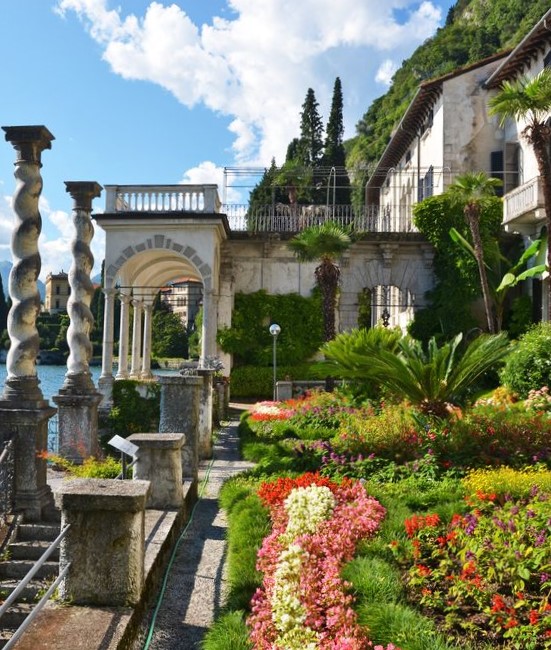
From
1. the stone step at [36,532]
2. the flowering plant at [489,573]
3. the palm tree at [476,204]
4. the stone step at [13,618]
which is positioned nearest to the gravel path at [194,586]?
the stone step at [13,618]

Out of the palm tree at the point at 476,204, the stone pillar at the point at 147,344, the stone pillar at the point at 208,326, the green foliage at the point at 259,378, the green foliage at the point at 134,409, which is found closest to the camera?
the green foliage at the point at 134,409

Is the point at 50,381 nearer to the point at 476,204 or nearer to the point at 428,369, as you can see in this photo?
the point at 476,204

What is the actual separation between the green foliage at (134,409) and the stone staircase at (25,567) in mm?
7687

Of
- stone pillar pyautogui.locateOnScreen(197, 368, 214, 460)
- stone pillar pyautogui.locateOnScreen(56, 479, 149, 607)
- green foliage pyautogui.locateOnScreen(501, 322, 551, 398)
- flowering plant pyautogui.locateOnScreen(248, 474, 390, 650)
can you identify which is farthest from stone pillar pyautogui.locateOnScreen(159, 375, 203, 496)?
green foliage pyautogui.locateOnScreen(501, 322, 551, 398)

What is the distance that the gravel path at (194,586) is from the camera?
4.62 meters

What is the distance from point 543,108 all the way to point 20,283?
46.9ft

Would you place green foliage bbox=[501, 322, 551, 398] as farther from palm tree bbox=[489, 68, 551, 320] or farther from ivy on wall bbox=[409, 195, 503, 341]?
ivy on wall bbox=[409, 195, 503, 341]

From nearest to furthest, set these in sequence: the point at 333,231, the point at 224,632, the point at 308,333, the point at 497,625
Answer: the point at 497,625 < the point at 224,632 < the point at 333,231 < the point at 308,333

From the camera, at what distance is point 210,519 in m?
7.66

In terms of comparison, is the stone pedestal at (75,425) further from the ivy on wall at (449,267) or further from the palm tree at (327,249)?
the ivy on wall at (449,267)

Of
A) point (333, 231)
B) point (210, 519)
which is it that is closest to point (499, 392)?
point (333, 231)

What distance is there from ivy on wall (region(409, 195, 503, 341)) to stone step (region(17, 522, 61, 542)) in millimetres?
18903

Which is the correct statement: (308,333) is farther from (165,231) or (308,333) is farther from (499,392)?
(499,392)

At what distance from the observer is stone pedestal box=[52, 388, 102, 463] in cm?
988
